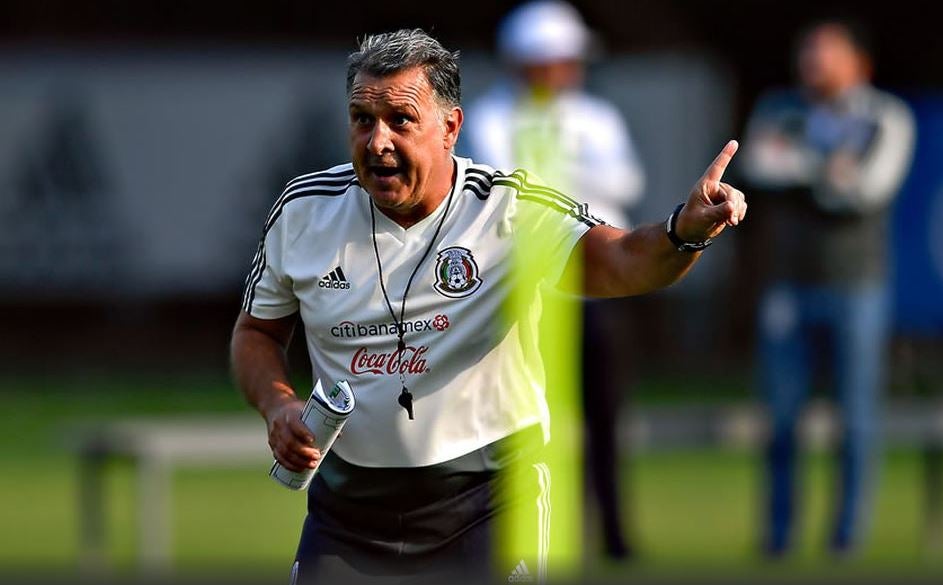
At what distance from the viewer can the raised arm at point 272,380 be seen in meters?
4.63

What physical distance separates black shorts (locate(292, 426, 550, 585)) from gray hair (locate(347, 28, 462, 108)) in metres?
0.91

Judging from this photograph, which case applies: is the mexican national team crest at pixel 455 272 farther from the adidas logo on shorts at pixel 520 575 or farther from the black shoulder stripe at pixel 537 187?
the adidas logo on shorts at pixel 520 575

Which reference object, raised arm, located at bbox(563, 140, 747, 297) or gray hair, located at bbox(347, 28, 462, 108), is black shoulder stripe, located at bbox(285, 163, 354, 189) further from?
raised arm, located at bbox(563, 140, 747, 297)

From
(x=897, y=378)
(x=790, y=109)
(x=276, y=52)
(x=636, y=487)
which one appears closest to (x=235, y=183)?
(x=276, y=52)

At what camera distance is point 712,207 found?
177 inches

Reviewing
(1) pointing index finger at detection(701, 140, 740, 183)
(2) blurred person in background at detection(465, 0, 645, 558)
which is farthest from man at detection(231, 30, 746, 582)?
(2) blurred person in background at detection(465, 0, 645, 558)

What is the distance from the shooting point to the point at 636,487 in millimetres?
12078

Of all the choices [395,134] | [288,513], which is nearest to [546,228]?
[395,134]

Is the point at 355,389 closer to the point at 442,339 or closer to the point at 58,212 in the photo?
the point at 442,339

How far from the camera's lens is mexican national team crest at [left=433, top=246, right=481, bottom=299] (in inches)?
192

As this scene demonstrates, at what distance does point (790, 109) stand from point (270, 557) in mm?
3194

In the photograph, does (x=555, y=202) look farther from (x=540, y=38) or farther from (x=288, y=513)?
(x=288, y=513)

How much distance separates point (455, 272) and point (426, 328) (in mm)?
150

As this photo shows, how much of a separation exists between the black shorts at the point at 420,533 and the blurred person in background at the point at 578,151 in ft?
13.4
